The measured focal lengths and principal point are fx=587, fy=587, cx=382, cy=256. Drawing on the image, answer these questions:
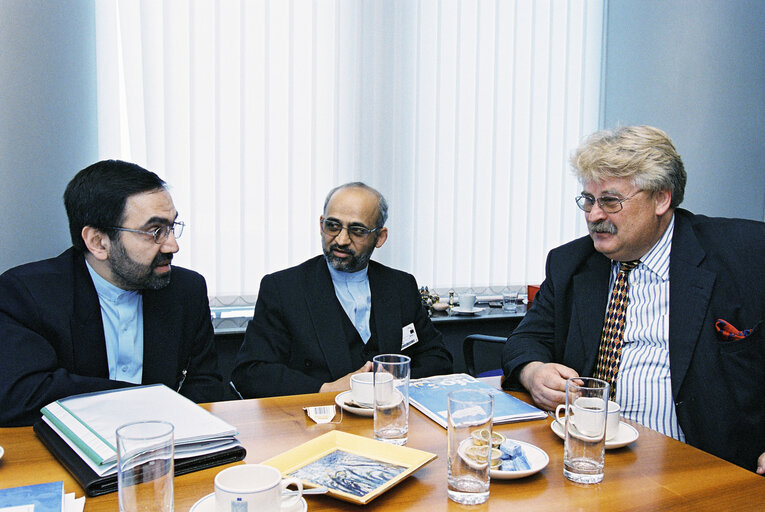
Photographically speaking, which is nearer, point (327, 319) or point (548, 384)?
point (548, 384)

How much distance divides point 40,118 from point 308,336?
1476 mm

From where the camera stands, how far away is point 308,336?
2238 millimetres

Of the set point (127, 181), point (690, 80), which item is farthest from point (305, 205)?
point (690, 80)

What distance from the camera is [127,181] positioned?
1908mm

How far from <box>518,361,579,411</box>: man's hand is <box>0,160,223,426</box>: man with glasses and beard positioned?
3.49 feet

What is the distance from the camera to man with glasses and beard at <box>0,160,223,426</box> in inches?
69.2

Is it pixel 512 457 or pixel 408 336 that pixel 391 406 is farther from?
pixel 408 336

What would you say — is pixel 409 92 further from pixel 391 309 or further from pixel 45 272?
pixel 45 272

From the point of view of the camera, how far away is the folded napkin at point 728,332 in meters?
1.78

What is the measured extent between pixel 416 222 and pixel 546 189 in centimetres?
100

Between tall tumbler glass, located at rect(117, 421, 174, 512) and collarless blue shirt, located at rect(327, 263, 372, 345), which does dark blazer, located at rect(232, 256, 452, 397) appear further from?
tall tumbler glass, located at rect(117, 421, 174, 512)

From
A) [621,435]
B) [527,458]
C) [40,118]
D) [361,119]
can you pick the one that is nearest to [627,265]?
[621,435]

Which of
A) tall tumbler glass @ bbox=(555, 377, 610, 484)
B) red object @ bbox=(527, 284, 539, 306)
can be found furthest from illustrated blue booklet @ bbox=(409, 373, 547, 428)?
red object @ bbox=(527, 284, 539, 306)

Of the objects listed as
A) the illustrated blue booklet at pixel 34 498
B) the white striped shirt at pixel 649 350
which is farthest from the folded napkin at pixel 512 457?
the illustrated blue booklet at pixel 34 498
